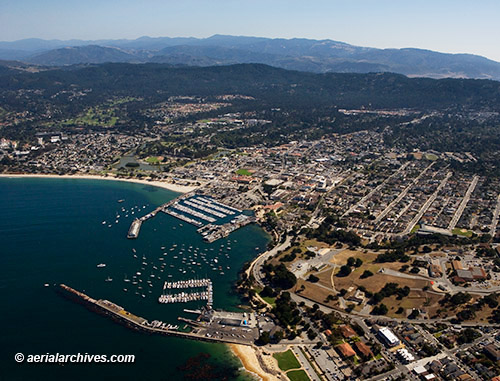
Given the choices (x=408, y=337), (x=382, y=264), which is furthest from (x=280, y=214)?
(x=408, y=337)

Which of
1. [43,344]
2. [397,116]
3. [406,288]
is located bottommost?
[43,344]

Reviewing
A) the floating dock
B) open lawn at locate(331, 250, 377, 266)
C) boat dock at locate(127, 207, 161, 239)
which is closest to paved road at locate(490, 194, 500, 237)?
open lawn at locate(331, 250, 377, 266)

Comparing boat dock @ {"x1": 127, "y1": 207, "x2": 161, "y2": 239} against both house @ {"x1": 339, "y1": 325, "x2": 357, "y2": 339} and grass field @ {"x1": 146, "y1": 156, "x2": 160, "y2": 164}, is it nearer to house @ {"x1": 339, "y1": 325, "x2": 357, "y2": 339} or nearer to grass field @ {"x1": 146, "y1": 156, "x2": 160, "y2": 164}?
house @ {"x1": 339, "y1": 325, "x2": 357, "y2": 339}

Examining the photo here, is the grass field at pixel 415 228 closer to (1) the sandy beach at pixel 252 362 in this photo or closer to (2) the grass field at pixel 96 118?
(1) the sandy beach at pixel 252 362

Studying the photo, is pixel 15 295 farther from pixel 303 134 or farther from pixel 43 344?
pixel 303 134

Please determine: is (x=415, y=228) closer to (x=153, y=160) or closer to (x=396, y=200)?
(x=396, y=200)

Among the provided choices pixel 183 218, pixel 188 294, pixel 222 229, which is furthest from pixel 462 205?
pixel 188 294
